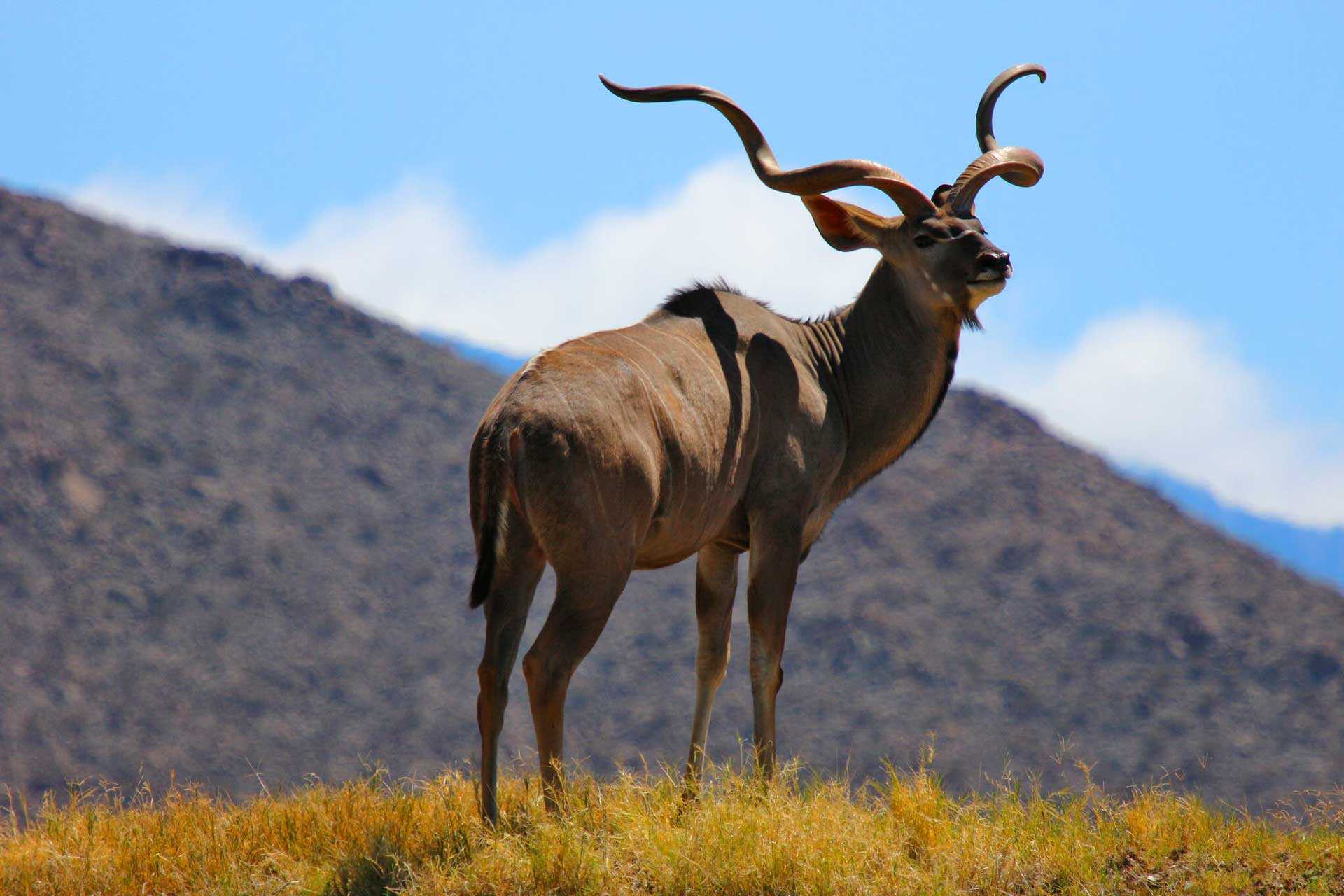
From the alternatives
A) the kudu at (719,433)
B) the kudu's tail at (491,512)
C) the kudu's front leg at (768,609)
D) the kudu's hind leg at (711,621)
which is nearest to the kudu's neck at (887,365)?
the kudu at (719,433)

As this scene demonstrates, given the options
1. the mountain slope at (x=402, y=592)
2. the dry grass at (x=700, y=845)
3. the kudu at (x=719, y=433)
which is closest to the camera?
the dry grass at (x=700, y=845)

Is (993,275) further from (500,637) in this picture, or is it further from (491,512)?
(500,637)

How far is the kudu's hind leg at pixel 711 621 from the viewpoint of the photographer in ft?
29.8

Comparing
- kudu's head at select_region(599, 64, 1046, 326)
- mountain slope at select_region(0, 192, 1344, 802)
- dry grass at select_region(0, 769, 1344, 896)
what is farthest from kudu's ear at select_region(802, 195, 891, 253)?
mountain slope at select_region(0, 192, 1344, 802)

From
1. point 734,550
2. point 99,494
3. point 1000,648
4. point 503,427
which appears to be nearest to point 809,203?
point 734,550

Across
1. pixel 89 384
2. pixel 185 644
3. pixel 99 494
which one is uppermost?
pixel 89 384

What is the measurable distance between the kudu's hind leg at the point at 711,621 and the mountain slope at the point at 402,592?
40.0 meters

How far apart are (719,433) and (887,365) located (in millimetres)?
2029

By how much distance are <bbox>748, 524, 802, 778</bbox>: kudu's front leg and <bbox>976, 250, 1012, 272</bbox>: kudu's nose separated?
2.06 metres

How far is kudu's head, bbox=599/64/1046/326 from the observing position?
379 inches

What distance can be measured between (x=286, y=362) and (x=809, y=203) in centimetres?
5891

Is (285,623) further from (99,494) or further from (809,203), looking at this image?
(809,203)

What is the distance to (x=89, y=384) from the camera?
62000mm

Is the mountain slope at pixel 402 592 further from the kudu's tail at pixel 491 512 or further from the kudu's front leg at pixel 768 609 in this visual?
the kudu's tail at pixel 491 512
